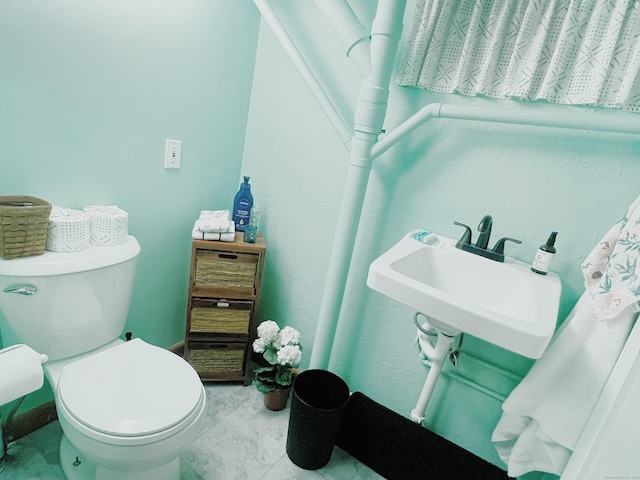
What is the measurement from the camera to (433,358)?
1110 millimetres

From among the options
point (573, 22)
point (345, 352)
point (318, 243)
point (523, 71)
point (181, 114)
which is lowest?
point (345, 352)

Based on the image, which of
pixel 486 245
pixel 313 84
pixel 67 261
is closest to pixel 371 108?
pixel 313 84

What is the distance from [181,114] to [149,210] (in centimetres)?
40

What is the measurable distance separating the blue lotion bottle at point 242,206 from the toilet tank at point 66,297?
0.47 meters

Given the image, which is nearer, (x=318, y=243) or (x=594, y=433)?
(x=594, y=433)

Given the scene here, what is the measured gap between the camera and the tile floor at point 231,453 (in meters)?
1.14

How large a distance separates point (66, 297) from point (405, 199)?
116 centimetres

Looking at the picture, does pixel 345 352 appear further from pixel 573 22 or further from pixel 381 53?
pixel 573 22

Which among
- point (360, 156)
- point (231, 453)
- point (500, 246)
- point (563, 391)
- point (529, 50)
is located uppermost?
point (529, 50)

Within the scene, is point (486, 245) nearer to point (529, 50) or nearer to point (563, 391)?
point (563, 391)

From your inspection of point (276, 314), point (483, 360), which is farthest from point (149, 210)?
point (483, 360)

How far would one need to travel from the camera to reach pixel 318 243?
4.93ft

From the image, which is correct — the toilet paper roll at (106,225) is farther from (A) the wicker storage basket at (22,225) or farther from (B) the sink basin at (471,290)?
(B) the sink basin at (471,290)

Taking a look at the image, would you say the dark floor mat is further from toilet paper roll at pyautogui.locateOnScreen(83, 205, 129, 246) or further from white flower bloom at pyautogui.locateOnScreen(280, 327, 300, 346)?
toilet paper roll at pyautogui.locateOnScreen(83, 205, 129, 246)
